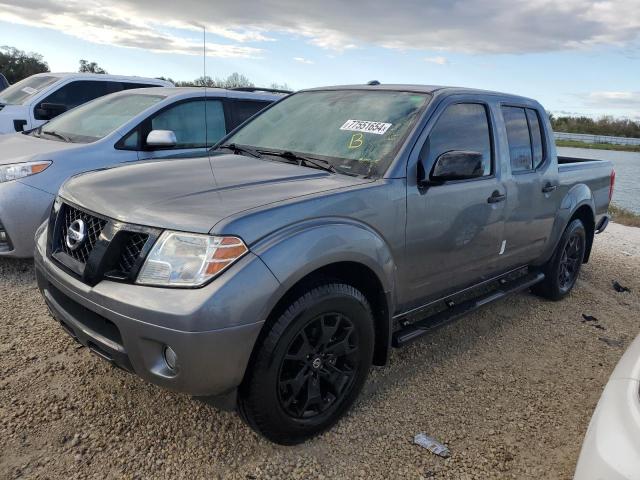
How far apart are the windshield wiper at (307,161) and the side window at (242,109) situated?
2.86 metres

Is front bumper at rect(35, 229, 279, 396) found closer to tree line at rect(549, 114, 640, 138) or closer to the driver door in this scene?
the driver door

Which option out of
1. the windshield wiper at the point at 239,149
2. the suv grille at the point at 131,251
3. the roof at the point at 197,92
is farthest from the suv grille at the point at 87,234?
the roof at the point at 197,92

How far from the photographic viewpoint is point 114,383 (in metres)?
2.97

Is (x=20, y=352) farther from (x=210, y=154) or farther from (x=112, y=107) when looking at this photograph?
(x=112, y=107)

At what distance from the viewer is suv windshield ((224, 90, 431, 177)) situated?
3.03 metres

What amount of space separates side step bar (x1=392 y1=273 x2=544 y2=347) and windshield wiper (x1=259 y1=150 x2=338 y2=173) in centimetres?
107

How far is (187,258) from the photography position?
85.4 inches

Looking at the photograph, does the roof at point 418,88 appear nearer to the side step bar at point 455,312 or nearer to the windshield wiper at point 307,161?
the windshield wiper at point 307,161

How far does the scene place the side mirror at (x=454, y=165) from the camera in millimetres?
2932

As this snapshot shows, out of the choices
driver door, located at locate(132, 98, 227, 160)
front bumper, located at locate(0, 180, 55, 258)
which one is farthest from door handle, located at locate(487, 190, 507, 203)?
front bumper, located at locate(0, 180, 55, 258)

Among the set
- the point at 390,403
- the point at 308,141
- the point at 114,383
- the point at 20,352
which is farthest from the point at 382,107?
the point at 20,352

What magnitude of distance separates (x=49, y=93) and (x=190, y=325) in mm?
7593

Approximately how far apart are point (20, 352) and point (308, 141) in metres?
2.27

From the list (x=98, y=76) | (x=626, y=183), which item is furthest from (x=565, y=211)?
(x=626, y=183)
